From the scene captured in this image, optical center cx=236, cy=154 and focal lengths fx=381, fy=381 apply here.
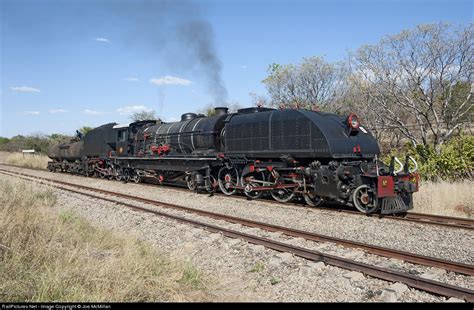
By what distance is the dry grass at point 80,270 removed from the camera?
14.4 feet

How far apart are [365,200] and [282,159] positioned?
111 inches

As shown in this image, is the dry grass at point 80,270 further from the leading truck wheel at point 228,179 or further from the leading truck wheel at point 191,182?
the leading truck wheel at point 191,182

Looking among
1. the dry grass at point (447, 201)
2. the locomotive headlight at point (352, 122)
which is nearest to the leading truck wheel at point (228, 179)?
the locomotive headlight at point (352, 122)

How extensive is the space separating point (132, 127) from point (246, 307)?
17.9m

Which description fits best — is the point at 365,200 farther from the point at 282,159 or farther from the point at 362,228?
the point at 282,159

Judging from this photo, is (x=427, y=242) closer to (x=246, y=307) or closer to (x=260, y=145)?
(x=246, y=307)

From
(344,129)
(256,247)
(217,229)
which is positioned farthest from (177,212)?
(344,129)

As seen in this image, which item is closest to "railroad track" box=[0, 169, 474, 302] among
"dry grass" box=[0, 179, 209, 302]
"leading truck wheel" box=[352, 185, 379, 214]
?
"dry grass" box=[0, 179, 209, 302]

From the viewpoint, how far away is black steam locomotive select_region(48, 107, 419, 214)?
10133mm

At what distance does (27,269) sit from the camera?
525 centimetres

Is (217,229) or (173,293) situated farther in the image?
(217,229)

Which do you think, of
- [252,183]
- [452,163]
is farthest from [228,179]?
[452,163]

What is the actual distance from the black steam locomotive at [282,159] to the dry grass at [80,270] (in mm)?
5816

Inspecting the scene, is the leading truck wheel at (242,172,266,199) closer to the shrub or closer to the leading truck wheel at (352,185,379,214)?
the leading truck wheel at (352,185,379,214)
